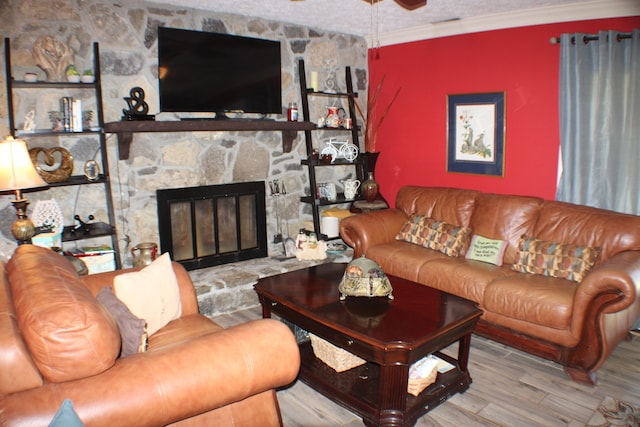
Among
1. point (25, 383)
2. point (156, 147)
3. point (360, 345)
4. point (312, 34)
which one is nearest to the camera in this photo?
point (25, 383)

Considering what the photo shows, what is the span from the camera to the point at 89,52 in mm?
3672

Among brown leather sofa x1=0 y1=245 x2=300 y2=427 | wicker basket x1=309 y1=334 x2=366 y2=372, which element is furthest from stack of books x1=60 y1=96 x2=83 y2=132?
wicker basket x1=309 y1=334 x2=366 y2=372

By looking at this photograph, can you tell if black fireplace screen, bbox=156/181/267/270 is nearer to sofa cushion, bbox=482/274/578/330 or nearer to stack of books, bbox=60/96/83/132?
stack of books, bbox=60/96/83/132

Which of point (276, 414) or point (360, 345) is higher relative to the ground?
point (360, 345)

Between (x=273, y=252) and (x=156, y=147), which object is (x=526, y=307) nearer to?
(x=273, y=252)

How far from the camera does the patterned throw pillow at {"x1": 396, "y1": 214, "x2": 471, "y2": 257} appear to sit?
13.0ft

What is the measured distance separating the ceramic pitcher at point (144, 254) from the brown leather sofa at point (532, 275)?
65.7 inches

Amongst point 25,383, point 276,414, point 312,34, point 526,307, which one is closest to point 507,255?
point 526,307

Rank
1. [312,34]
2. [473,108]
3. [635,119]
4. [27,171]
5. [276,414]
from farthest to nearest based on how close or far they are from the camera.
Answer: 1. [312,34]
2. [473,108]
3. [635,119]
4. [27,171]
5. [276,414]

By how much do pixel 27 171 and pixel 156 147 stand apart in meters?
1.17

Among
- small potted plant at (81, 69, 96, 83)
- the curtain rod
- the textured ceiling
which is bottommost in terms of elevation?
small potted plant at (81, 69, 96, 83)

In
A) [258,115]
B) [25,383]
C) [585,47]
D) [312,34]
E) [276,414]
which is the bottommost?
[276,414]

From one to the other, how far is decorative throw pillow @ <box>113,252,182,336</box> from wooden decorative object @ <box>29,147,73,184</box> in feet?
4.59

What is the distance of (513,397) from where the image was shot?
8.98 ft
